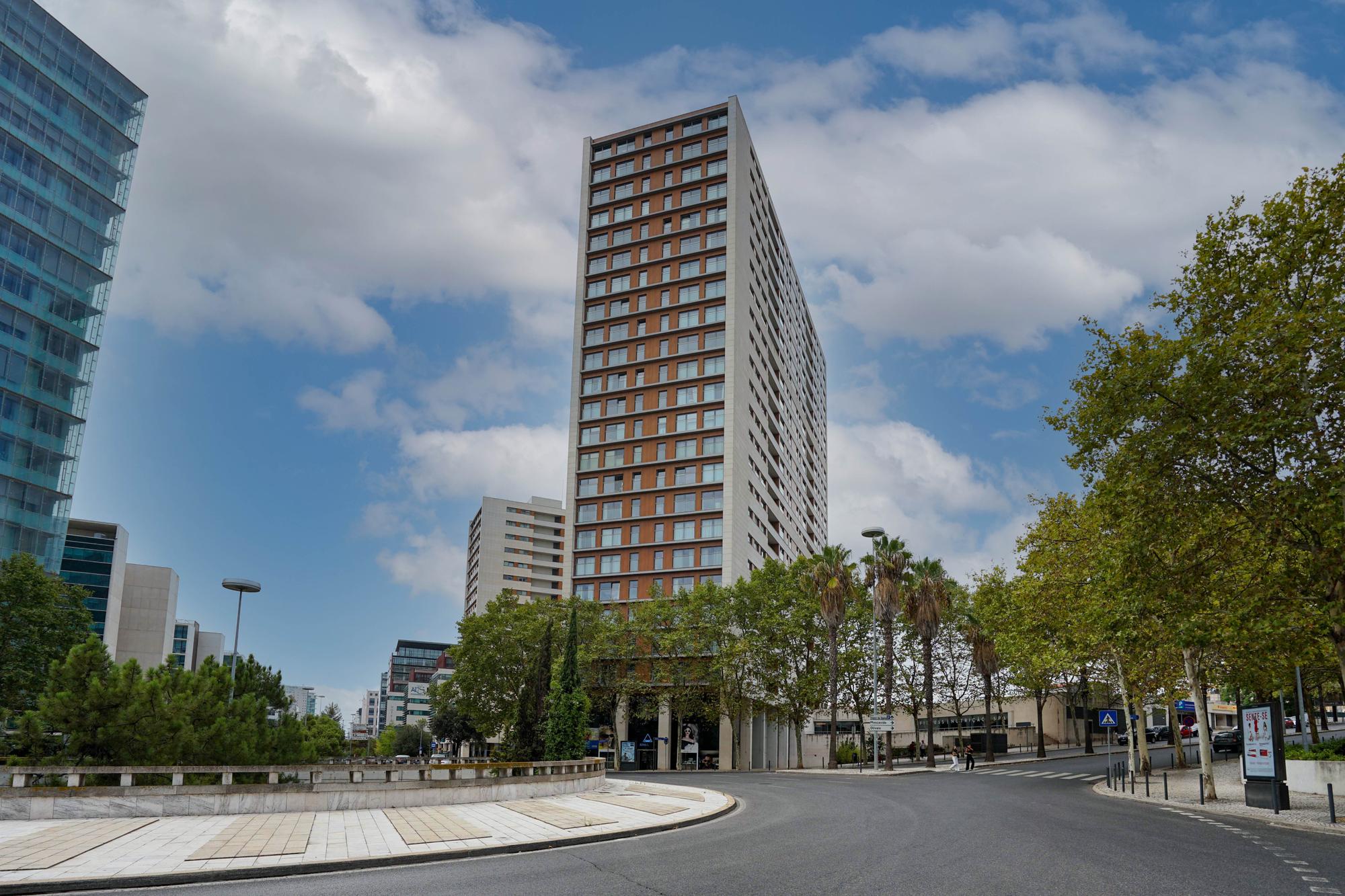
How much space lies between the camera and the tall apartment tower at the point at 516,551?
6048 inches

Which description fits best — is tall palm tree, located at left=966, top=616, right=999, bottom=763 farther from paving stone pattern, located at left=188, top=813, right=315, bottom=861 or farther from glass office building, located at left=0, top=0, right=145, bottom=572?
glass office building, located at left=0, top=0, right=145, bottom=572

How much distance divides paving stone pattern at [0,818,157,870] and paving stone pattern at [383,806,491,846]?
4.61 metres

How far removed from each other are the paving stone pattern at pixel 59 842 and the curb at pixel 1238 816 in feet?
74.1

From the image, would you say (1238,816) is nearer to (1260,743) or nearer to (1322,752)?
(1260,743)

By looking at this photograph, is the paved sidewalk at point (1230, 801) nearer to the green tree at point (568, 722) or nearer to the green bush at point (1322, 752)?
the green bush at point (1322, 752)

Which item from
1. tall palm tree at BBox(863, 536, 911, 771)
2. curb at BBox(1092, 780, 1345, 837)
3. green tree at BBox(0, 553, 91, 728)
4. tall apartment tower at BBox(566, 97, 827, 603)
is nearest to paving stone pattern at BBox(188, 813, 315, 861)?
curb at BBox(1092, 780, 1345, 837)

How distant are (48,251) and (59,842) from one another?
7172 centimetres

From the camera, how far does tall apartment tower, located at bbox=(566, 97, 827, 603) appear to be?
253ft

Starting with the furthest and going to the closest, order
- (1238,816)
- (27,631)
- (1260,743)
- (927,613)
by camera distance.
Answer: (927,613) < (27,631) < (1260,743) < (1238,816)

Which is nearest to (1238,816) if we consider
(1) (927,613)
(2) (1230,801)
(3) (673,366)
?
(2) (1230,801)

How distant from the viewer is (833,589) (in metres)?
57.7

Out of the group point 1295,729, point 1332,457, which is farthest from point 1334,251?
point 1295,729

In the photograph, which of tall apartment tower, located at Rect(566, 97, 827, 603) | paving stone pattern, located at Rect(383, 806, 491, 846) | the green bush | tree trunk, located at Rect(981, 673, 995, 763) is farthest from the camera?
tall apartment tower, located at Rect(566, 97, 827, 603)

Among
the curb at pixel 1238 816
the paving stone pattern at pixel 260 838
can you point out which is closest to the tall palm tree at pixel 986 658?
the curb at pixel 1238 816
